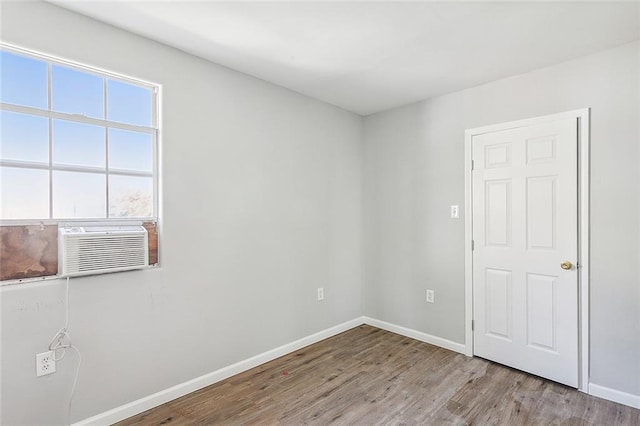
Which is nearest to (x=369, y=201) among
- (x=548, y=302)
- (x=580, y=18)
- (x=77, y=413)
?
(x=548, y=302)

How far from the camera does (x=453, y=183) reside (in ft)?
10.3

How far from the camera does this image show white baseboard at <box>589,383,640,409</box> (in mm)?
→ 2191

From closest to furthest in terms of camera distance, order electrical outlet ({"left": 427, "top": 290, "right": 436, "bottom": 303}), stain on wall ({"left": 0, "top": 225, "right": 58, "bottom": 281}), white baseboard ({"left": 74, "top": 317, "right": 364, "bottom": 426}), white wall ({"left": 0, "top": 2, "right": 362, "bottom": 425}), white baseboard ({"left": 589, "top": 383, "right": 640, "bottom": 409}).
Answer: stain on wall ({"left": 0, "top": 225, "right": 58, "bottom": 281}), white wall ({"left": 0, "top": 2, "right": 362, "bottom": 425}), white baseboard ({"left": 74, "top": 317, "right": 364, "bottom": 426}), white baseboard ({"left": 589, "top": 383, "right": 640, "bottom": 409}), electrical outlet ({"left": 427, "top": 290, "right": 436, "bottom": 303})

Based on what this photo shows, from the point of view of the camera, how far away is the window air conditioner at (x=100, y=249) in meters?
1.83

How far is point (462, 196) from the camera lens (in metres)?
3.06

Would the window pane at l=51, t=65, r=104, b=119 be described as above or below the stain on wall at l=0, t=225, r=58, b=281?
above

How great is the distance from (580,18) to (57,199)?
10.8ft

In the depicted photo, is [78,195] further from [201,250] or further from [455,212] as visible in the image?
[455,212]

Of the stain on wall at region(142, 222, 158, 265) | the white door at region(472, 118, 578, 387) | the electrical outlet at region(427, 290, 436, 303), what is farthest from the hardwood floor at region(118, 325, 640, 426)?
the stain on wall at region(142, 222, 158, 265)

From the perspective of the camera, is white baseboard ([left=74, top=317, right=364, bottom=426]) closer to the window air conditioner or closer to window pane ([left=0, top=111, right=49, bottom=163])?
the window air conditioner

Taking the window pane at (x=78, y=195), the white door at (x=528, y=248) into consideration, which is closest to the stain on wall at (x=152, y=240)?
the window pane at (x=78, y=195)

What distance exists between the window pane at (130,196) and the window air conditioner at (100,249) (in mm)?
110

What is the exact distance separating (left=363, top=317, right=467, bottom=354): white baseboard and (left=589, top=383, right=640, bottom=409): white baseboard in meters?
0.93

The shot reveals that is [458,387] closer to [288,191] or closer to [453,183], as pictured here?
[453,183]
